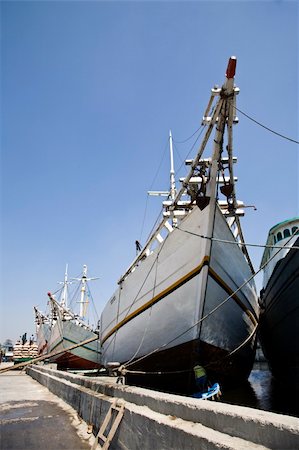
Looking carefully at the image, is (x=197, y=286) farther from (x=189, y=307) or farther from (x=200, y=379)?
(x=200, y=379)

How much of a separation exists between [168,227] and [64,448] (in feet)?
16.6

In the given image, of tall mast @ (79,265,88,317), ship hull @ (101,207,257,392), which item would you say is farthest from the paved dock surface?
tall mast @ (79,265,88,317)

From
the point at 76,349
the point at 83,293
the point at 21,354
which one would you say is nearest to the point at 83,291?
the point at 83,293

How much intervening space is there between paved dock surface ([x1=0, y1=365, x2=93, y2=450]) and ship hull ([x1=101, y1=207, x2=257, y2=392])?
1.41m

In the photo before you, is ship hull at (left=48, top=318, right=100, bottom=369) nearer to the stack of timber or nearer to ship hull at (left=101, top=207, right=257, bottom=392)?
the stack of timber

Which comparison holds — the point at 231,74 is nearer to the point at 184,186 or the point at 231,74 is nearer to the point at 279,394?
the point at 184,186

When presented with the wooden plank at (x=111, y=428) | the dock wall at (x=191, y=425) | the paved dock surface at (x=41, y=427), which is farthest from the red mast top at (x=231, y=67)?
the paved dock surface at (x=41, y=427)

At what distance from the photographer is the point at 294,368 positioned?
6559 millimetres

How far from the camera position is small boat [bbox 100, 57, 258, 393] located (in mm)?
5828

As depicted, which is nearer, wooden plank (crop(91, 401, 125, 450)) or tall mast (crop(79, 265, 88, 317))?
wooden plank (crop(91, 401, 125, 450))

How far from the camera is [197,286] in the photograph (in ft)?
19.2

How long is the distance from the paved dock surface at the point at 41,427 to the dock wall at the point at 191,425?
0.45m

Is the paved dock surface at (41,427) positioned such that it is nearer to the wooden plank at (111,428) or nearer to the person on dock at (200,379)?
the wooden plank at (111,428)

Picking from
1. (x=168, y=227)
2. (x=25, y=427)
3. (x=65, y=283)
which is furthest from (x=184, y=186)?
(x=65, y=283)
